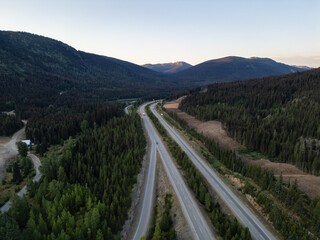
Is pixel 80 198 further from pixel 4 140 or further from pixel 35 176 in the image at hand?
pixel 4 140

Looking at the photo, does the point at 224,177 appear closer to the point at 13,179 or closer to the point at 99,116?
the point at 13,179

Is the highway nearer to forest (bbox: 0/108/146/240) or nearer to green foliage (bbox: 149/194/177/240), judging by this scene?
green foliage (bbox: 149/194/177/240)

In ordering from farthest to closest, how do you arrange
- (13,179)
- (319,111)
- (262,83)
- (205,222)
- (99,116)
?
1. (262,83)
2. (99,116)
3. (319,111)
4. (13,179)
5. (205,222)

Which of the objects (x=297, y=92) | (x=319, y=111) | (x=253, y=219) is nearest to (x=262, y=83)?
(x=297, y=92)

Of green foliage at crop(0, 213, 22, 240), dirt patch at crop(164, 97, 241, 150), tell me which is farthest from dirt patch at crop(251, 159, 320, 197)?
green foliage at crop(0, 213, 22, 240)

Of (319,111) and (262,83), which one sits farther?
(262,83)

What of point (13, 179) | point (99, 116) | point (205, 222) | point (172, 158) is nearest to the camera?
point (205, 222)

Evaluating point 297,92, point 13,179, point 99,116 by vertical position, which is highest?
point 297,92

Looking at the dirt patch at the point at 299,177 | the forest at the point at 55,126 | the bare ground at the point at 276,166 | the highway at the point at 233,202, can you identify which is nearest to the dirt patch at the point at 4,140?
the forest at the point at 55,126
